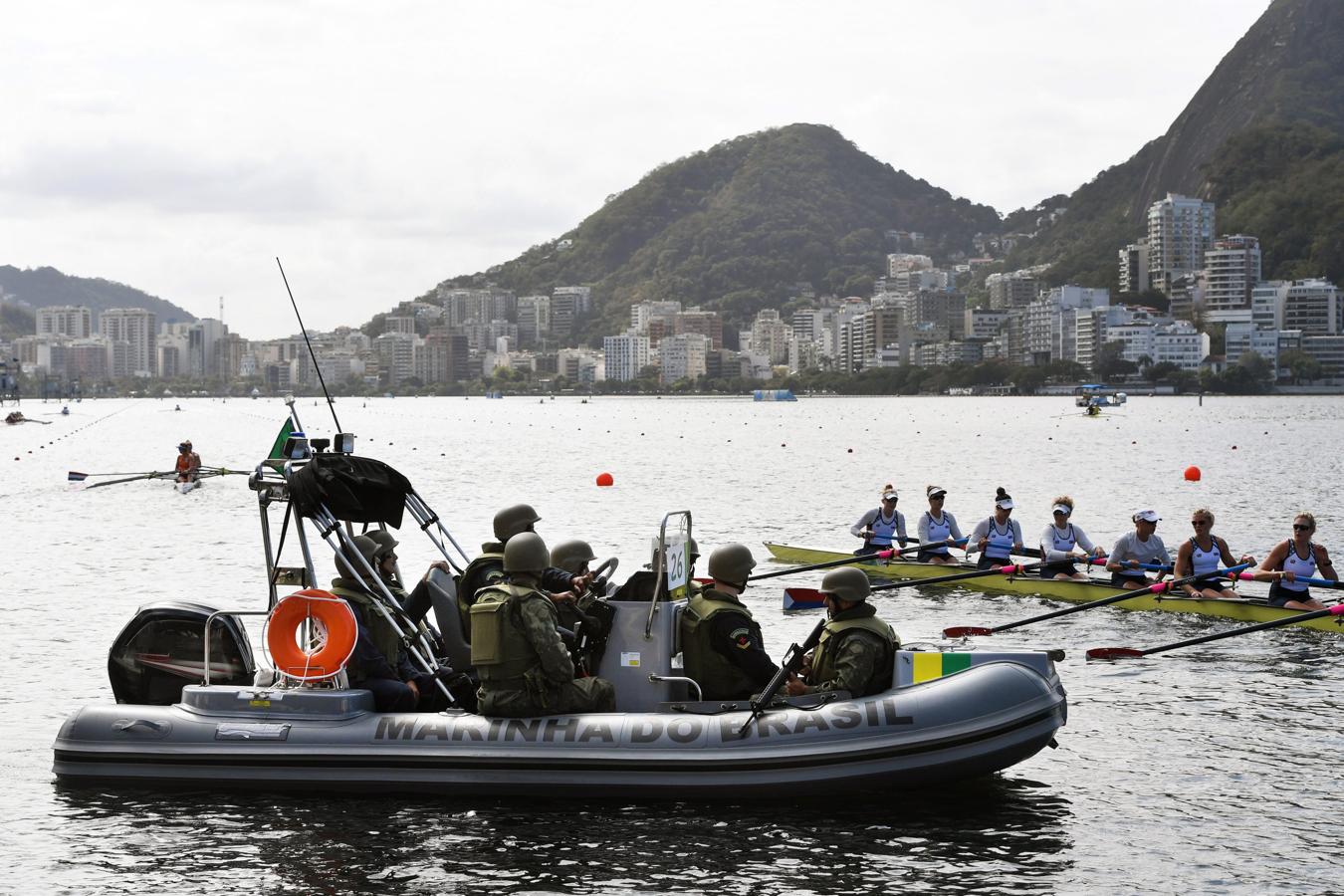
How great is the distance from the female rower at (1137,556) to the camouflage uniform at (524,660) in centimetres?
1102

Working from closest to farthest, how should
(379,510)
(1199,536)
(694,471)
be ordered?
(379,510), (1199,536), (694,471)

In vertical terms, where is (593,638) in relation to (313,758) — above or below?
above

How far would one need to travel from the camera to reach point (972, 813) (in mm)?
11250

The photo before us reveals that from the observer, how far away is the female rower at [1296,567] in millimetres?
17516

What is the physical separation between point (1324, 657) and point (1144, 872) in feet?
28.4

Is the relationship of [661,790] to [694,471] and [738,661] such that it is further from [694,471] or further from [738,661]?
[694,471]


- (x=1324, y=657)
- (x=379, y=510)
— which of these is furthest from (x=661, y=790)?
(x=1324, y=657)

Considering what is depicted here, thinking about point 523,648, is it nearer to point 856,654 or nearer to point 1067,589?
point 856,654

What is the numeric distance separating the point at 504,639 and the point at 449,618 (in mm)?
1614

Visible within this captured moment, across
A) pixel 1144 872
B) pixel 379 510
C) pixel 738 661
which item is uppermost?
pixel 379 510

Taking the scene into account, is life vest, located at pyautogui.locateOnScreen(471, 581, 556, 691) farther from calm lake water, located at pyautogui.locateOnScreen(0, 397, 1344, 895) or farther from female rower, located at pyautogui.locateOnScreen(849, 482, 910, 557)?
female rower, located at pyautogui.locateOnScreen(849, 482, 910, 557)

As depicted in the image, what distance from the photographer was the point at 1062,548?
21312mm

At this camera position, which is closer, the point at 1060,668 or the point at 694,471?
the point at 1060,668

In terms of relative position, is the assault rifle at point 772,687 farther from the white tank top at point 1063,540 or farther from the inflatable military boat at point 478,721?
the white tank top at point 1063,540
